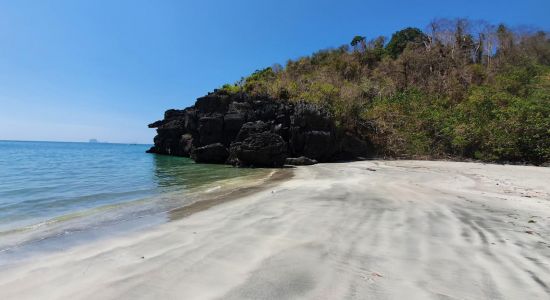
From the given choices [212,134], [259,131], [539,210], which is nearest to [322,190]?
[539,210]

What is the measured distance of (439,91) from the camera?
3500 cm

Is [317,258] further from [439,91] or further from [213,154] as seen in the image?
[439,91]

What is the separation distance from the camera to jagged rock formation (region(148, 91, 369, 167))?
75.6ft

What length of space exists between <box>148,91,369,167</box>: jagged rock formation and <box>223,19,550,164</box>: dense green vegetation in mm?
2239

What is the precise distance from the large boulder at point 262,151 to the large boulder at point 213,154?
15.4ft

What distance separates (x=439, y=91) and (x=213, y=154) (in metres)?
25.5

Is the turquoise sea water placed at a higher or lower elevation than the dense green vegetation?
lower

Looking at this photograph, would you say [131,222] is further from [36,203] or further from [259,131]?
[259,131]

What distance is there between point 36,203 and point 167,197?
383 centimetres

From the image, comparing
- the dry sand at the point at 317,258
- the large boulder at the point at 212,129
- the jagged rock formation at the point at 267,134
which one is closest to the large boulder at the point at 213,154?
the jagged rock formation at the point at 267,134

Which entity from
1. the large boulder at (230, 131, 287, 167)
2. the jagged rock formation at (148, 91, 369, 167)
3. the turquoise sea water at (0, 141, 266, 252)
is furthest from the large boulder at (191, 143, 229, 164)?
the turquoise sea water at (0, 141, 266, 252)

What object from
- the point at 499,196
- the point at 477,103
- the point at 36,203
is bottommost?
the point at 36,203

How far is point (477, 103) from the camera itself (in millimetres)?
24406

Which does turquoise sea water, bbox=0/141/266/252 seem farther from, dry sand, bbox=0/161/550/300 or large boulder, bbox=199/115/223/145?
large boulder, bbox=199/115/223/145
